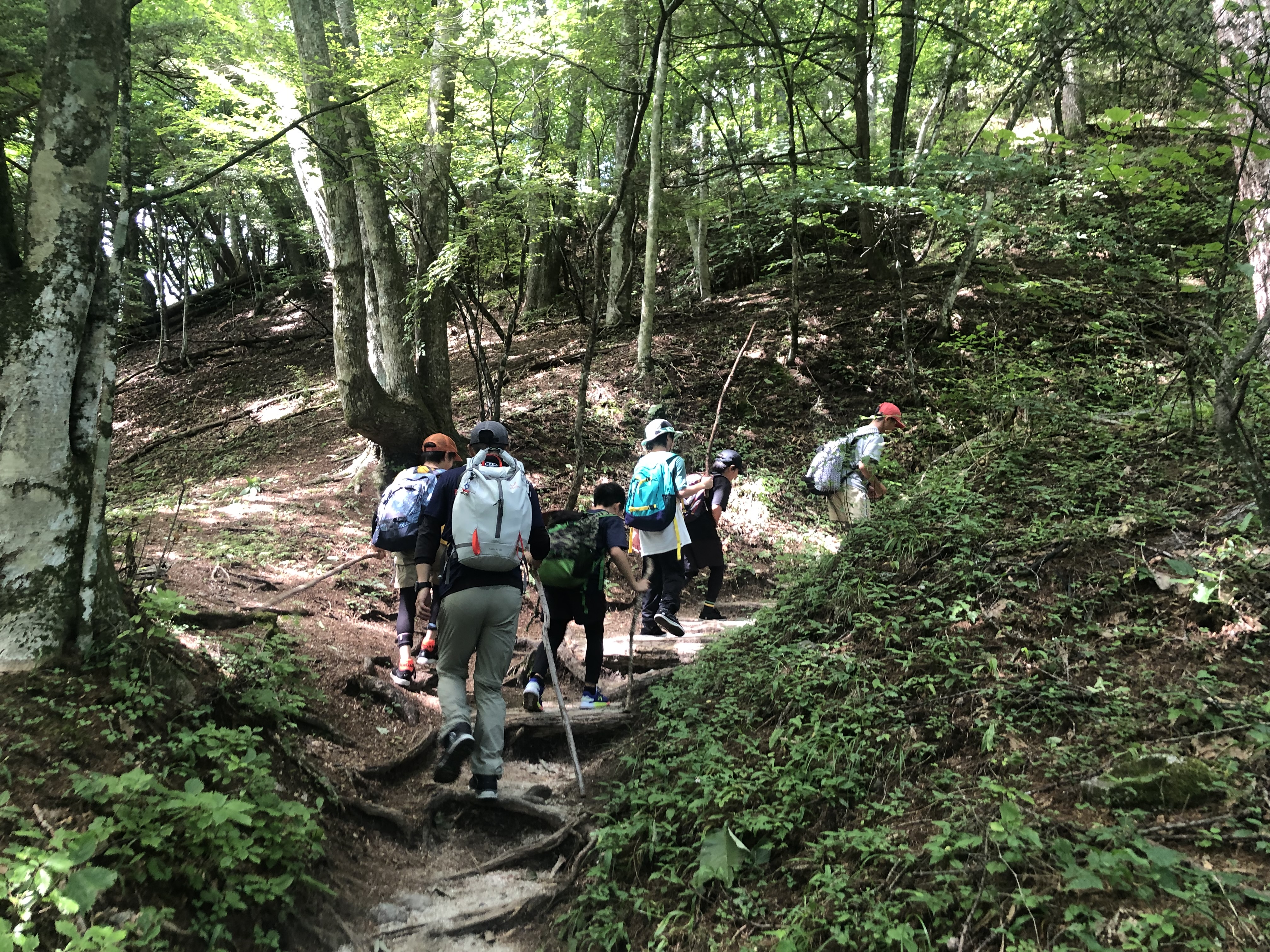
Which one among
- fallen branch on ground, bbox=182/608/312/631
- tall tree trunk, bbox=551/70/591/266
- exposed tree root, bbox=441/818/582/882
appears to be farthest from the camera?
tall tree trunk, bbox=551/70/591/266

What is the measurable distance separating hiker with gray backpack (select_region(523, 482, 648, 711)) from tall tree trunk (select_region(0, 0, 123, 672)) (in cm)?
291

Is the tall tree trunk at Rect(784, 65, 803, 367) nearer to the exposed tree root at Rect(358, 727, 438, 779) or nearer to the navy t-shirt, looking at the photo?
the navy t-shirt

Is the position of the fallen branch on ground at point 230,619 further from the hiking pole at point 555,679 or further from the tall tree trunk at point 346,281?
the tall tree trunk at point 346,281

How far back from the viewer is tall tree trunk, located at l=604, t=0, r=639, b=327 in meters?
11.8

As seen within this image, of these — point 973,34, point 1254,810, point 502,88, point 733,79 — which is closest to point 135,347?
point 502,88

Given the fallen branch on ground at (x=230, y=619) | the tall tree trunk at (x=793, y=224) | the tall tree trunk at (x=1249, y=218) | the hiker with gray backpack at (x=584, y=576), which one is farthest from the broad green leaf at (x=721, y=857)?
the tall tree trunk at (x=793, y=224)

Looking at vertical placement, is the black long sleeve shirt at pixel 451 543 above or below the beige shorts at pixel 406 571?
above

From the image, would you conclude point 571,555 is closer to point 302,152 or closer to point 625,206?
point 302,152

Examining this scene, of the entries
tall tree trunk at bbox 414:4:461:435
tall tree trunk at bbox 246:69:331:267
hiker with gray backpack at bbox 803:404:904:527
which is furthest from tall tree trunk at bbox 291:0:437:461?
hiker with gray backpack at bbox 803:404:904:527

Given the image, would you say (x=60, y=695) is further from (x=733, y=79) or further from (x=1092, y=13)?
(x=733, y=79)

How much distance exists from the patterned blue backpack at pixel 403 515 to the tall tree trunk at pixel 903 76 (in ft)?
31.0

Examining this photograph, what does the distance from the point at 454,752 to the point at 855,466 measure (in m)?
5.19

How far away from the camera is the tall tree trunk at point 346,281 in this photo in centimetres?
821

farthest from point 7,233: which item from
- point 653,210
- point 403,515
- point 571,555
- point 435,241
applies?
point 653,210
